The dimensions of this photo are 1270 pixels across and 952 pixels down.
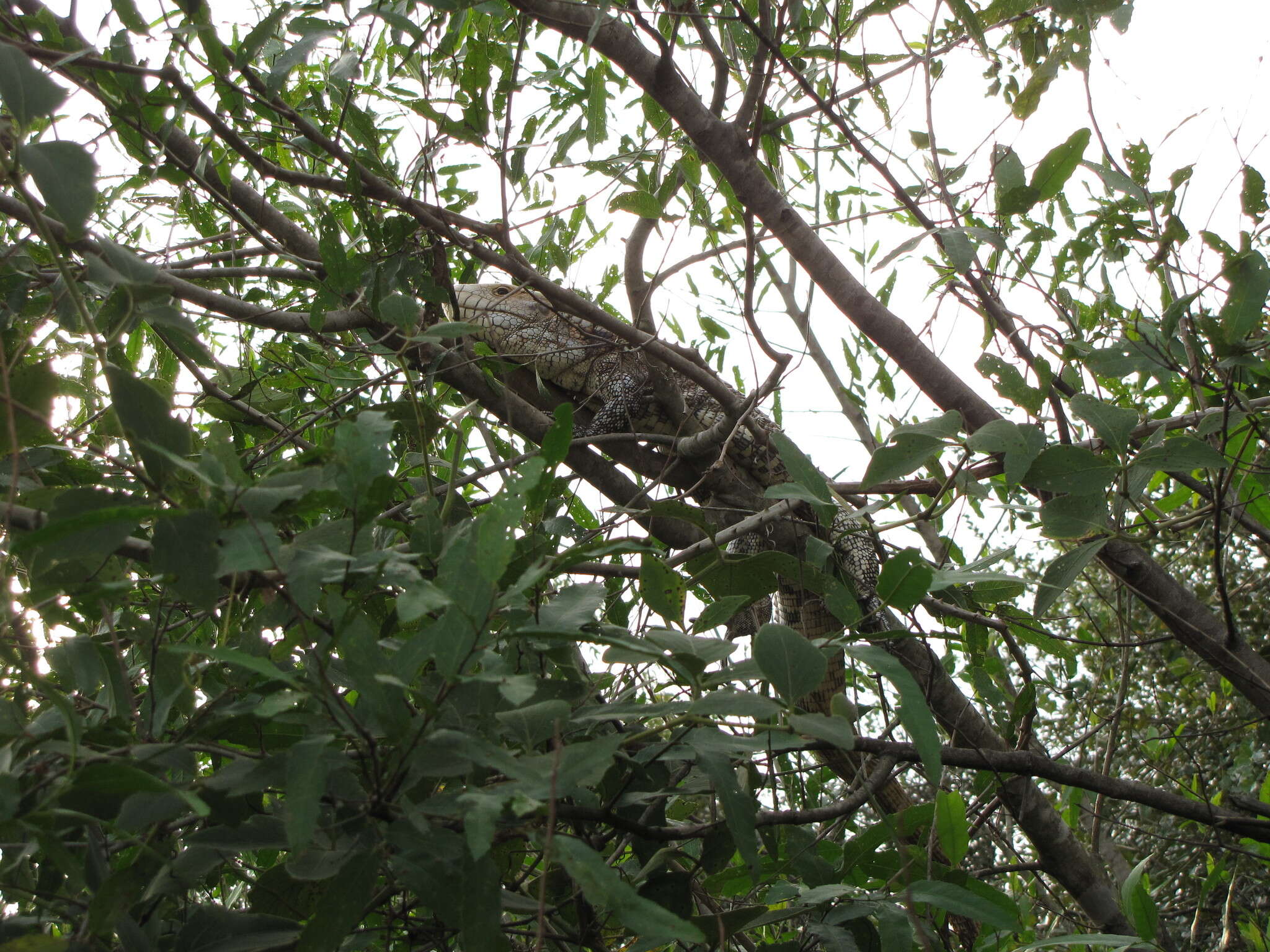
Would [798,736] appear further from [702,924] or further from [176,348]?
[176,348]

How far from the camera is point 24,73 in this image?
2.25 ft

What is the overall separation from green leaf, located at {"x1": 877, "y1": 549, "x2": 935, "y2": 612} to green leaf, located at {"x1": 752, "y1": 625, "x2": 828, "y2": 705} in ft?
0.63

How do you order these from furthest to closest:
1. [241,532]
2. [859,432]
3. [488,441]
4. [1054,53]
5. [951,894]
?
[859,432], [1054,53], [488,441], [951,894], [241,532]

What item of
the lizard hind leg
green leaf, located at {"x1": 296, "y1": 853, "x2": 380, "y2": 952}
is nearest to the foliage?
green leaf, located at {"x1": 296, "y1": 853, "x2": 380, "y2": 952}

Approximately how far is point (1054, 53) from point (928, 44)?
0.23m

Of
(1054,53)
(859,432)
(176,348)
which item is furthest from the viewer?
(859,432)

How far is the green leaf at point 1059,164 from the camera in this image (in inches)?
55.6

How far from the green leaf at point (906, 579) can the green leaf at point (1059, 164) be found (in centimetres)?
82

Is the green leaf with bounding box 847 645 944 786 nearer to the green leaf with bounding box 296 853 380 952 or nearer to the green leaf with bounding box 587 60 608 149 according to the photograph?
the green leaf with bounding box 296 853 380 952

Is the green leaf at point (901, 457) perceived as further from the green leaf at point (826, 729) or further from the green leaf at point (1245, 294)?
the green leaf at point (1245, 294)

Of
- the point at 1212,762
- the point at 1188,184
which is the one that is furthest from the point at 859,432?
the point at 1212,762

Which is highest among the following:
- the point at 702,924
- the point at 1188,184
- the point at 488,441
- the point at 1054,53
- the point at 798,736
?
the point at 1054,53

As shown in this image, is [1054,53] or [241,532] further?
[1054,53]

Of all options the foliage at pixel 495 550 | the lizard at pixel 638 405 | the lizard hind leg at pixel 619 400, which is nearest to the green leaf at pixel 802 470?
the foliage at pixel 495 550
